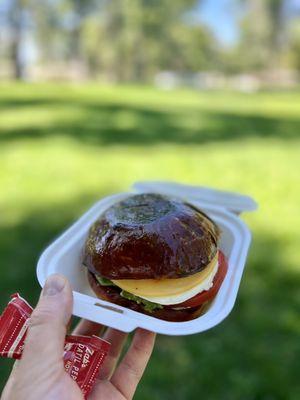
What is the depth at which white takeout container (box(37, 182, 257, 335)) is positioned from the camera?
1319 mm

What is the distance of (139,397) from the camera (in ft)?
7.41

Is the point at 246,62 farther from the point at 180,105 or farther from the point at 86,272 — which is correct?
the point at 86,272

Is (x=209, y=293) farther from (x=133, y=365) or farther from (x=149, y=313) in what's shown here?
(x=133, y=365)

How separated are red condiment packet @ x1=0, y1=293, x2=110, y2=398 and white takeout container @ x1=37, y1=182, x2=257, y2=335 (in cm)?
9

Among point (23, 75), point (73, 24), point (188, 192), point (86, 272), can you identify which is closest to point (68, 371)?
point (86, 272)

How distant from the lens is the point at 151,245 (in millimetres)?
1484

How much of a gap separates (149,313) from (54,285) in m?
0.35

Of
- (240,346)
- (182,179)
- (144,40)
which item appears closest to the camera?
(240,346)

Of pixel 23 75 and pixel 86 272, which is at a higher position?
pixel 86 272

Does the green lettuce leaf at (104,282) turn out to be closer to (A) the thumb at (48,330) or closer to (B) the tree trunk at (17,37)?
(A) the thumb at (48,330)

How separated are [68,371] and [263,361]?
149 cm

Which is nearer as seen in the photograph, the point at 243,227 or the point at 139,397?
the point at 243,227

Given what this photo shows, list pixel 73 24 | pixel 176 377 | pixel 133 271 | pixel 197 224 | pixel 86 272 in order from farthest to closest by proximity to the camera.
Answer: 1. pixel 73 24
2. pixel 176 377
3. pixel 86 272
4. pixel 197 224
5. pixel 133 271

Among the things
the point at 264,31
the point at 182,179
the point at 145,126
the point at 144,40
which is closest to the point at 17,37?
the point at 144,40
